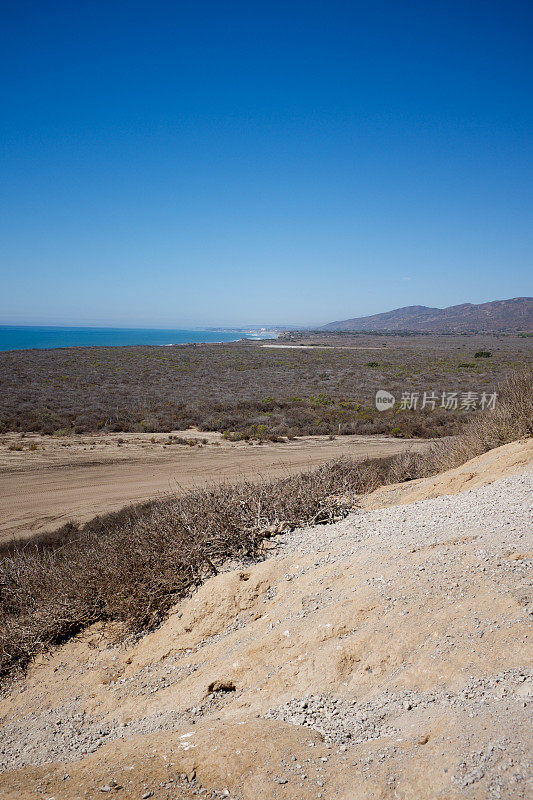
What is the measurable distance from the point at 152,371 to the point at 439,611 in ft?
134

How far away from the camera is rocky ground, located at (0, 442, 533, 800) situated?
2.55 m

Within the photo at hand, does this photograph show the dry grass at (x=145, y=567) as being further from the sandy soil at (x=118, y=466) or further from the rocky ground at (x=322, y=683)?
the sandy soil at (x=118, y=466)

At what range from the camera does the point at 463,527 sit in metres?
4.82

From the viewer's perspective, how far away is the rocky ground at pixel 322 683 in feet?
8.38

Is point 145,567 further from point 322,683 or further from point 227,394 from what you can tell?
point 227,394

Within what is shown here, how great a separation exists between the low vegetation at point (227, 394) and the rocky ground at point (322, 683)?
49.4ft

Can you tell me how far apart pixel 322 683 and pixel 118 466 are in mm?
13482

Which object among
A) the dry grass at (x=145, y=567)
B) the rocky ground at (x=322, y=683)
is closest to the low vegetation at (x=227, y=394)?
the dry grass at (x=145, y=567)

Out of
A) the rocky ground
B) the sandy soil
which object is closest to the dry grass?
the rocky ground

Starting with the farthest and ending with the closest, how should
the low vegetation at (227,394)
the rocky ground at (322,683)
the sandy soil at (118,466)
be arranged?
the low vegetation at (227,394), the sandy soil at (118,466), the rocky ground at (322,683)

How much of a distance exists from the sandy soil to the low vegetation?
1.52 m

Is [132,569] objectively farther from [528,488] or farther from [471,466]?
[471,466]

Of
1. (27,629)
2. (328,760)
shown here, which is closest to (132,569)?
(27,629)

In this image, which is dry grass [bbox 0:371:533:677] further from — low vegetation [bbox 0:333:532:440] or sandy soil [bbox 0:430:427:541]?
low vegetation [bbox 0:333:532:440]
